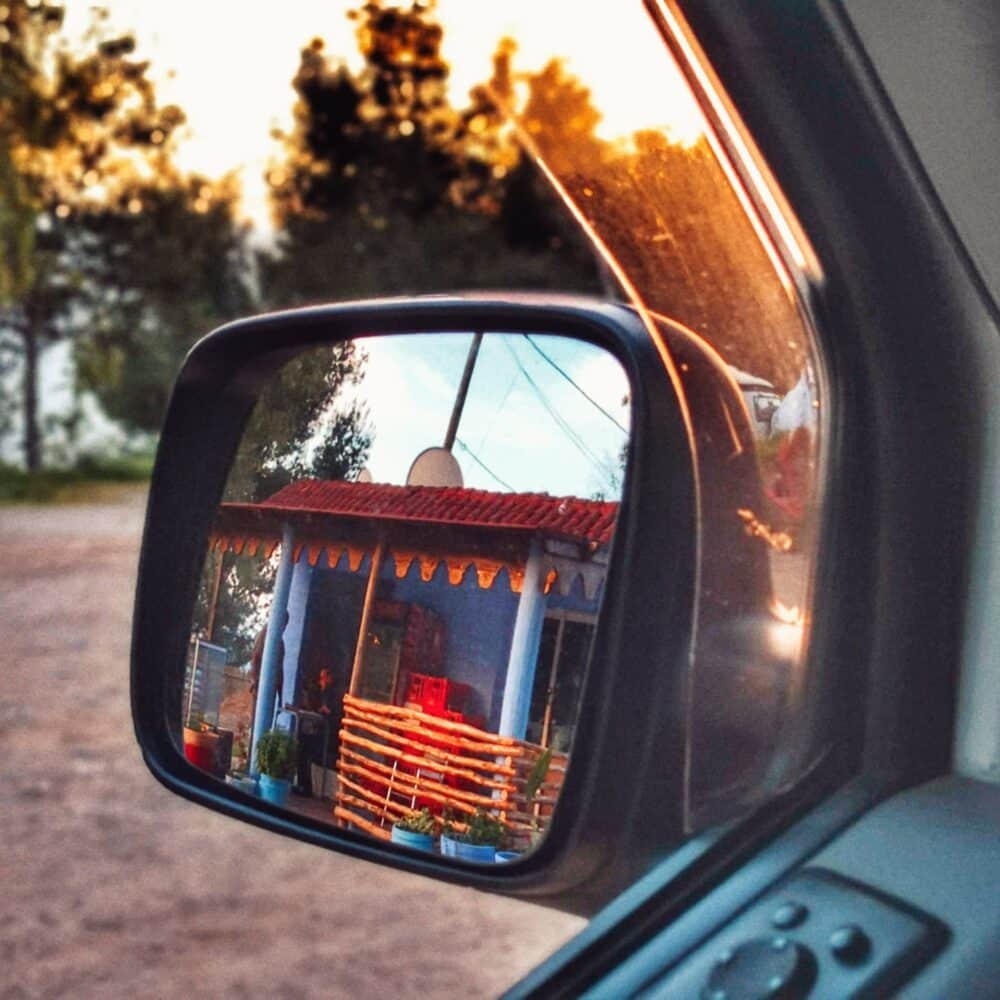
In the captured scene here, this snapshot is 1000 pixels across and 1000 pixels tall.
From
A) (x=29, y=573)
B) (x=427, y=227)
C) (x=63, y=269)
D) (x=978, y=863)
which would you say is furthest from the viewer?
(x=63, y=269)

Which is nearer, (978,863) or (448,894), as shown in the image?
(978,863)

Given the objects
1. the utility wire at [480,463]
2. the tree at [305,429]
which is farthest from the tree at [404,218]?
the utility wire at [480,463]

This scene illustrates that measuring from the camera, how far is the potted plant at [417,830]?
108 cm

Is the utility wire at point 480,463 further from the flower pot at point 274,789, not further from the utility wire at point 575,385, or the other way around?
the flower pot at point 274,789

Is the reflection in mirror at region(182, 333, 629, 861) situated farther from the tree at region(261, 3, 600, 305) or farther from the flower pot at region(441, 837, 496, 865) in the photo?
the tree at region(261, 3, 600, 305)

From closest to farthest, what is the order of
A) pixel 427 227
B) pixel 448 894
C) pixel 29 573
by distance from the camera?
1. pixel 448 894
2. pixel 29 573
3. pixel 427 227

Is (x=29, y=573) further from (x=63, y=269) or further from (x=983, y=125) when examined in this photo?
(x=983, y=125)

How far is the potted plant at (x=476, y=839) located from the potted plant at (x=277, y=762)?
141mm

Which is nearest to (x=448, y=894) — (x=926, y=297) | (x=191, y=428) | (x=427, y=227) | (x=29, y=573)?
(x=191, y=428)

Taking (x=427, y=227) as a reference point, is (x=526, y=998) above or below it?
below

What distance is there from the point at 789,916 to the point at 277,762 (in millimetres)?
399

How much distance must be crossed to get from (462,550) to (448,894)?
14.9ft

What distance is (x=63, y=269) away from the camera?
72.5 ft

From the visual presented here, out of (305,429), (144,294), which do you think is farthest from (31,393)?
(305,429)
